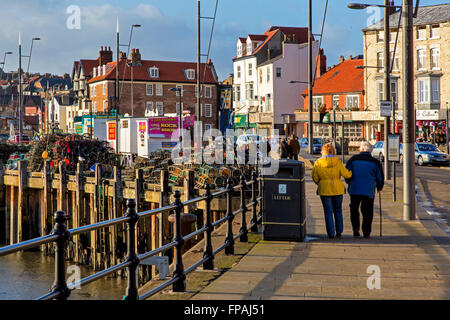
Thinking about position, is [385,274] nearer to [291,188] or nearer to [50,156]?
[291,188]

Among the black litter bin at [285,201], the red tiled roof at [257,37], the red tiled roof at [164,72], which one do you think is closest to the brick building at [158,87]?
the red tiled roof at [164,72]

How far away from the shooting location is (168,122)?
39.1 m

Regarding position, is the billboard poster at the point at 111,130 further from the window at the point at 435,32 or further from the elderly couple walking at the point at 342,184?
the window at the point at 435,32

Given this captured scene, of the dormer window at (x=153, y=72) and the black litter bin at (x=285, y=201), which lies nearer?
the black litter bin at (x=285, y=201)

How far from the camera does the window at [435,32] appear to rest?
58.4 metres

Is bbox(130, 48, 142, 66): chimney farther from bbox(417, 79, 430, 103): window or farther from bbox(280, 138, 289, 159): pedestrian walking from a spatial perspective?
bbox(280, 138, 289, 159): pedestrian walking

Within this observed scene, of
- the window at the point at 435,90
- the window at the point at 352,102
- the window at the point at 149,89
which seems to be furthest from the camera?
the window at the point at 149,89

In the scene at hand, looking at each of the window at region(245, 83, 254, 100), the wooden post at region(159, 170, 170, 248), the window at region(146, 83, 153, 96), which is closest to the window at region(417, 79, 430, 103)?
the window at region(245, 83, 254, 100)

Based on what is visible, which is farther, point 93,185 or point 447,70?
point 447,70

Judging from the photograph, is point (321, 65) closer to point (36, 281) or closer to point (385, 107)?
point (385, 107)

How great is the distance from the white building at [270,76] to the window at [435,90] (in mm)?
23593

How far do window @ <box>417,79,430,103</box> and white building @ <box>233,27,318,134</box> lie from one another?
2247 cm

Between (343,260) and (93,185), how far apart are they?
16514 mm
